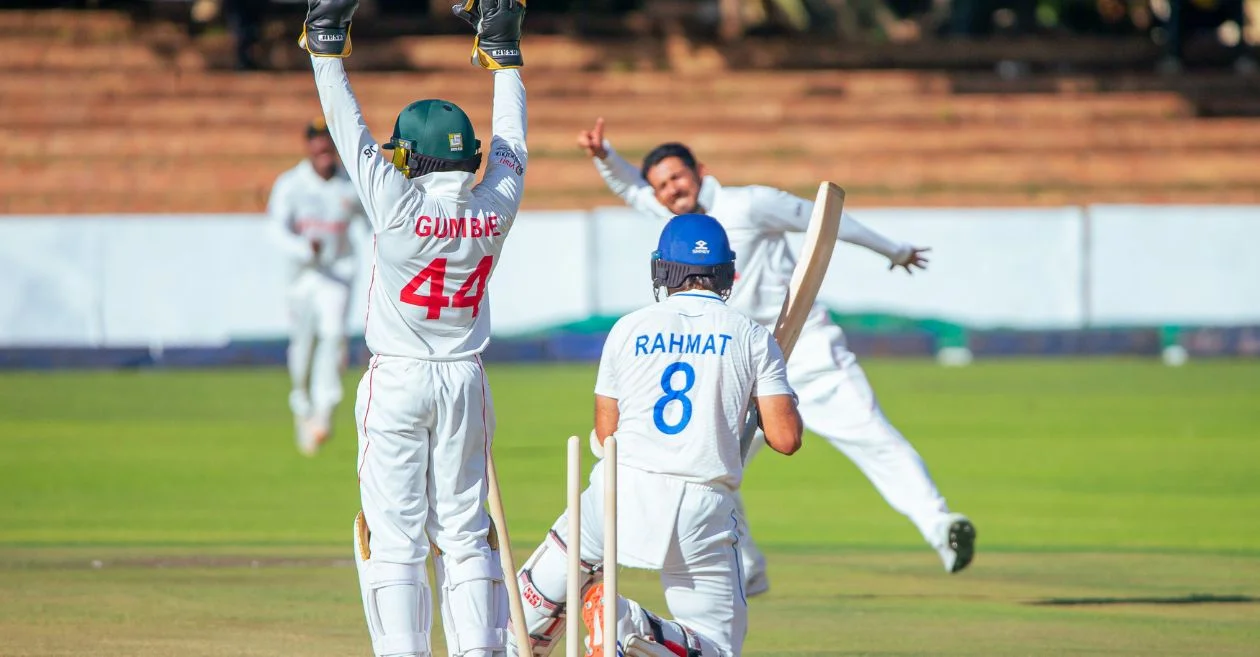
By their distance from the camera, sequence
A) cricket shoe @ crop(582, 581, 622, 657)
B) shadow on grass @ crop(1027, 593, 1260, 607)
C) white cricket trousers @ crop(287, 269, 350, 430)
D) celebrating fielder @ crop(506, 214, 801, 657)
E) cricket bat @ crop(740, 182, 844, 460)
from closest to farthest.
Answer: cricket shoe @ crop(582, 581, 622, 657) < celebrating fielder @ crop(506, 214, 801, 657) < cricket bat @ crop(740, 182, 844, 460) < shadow on grass @ crop(1027, 593, 1260, 607) < white cricket trousers @ crop(287, 269, 350, 430)

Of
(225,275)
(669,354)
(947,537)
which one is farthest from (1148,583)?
(225,275)

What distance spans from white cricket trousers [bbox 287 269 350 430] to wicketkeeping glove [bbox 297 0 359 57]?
875 centimetres

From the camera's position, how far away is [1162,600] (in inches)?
318

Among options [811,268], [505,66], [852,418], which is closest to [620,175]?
[852,418]

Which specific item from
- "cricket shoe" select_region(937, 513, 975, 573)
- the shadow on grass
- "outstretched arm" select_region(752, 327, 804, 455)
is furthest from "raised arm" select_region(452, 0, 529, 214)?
the shadow on grass

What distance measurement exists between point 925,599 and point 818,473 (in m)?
5.59

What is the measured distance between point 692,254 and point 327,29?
1280 mm

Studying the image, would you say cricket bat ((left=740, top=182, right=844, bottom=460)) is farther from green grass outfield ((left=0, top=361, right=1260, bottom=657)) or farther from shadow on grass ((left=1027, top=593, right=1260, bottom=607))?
shadow on grass ((left=1027, top=593, right=1260, bottom=607))

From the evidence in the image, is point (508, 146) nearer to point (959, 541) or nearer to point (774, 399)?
point (774, 399)

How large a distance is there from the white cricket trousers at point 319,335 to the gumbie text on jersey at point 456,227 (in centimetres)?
863

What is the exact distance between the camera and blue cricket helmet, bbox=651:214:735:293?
5621 millimetres

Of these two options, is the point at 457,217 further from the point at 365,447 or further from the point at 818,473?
the point at 818,473

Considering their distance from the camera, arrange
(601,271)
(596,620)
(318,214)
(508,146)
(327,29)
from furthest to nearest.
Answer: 1. (601,271)
2. (318,214)
3. (508,146)
4. (327,29)
5. (596,620)

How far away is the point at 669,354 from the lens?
5.43m
